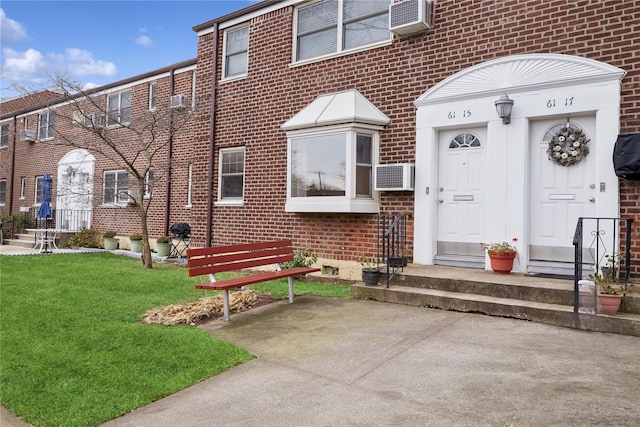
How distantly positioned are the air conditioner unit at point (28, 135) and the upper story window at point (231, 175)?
13.2 metres

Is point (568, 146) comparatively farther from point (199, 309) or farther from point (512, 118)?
point (199, 309)

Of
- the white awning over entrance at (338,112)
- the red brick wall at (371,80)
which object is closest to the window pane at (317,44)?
the red brick wall at (371,80)

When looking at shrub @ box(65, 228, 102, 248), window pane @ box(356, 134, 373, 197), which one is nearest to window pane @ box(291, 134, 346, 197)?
window pane @ box(356, 134, 373, 197)

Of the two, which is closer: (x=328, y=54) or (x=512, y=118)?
(x=512, y=118)

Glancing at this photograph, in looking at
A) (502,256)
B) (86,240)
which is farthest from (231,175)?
(86,240)

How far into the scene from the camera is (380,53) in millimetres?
8648

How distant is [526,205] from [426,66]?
3.00m

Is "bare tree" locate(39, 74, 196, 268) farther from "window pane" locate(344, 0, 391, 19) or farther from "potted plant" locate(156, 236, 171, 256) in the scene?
"window pane" locate(344, 0, 391, 19)

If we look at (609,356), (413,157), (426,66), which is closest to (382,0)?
(426,66)

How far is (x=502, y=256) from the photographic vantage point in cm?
680

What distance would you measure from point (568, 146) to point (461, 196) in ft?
5.78

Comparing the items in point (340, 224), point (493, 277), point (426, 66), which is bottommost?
point (493, 277)

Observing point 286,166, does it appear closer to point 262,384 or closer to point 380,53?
point 380,53

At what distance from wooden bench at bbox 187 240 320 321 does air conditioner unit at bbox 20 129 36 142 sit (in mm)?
17605
